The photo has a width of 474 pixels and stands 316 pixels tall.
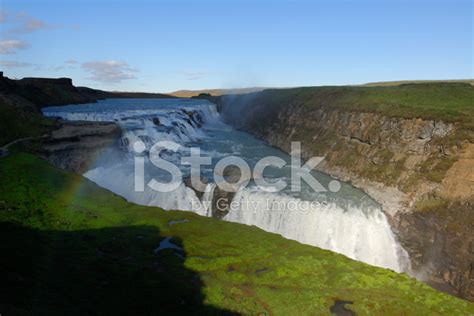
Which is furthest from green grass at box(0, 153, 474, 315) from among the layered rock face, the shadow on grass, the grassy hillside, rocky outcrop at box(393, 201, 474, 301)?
the grassy hillside

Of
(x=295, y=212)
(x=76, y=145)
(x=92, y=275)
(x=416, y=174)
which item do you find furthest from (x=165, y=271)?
(x=76, y=145)

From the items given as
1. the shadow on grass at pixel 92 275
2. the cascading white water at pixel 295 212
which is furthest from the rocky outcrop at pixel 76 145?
the shadow on grass at pixel 92 275

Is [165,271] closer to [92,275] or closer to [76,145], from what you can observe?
[92,275]

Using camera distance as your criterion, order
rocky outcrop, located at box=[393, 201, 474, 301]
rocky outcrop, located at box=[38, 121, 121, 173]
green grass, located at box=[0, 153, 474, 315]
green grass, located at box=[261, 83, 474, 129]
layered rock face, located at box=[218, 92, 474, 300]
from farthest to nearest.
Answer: rocky outcrop, located at box=[38, 121, 121, 173], green grass, located at box=[261, 83, 474, 129], layered rock face, located at box=[218, 92, 474, 300], rocky outcrop, located at box=[393, 201, 474, 301], green grass, located at box=[0, 153, 474, 315]

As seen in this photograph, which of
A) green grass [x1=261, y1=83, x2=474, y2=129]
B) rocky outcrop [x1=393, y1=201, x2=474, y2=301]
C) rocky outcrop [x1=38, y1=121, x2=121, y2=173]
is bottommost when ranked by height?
rocky outcrop [x1=393, y1=201, x2=474, y2=301]

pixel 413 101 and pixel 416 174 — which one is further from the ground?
pixel 413 101

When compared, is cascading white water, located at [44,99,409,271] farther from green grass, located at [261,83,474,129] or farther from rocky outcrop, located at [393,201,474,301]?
green grass, located at [261,83,474,129]
